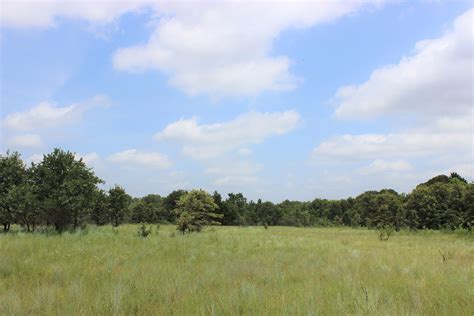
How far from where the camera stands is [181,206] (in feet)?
111

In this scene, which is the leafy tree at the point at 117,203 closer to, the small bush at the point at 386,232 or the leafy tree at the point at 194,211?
the leafy tree at the point at 194,211

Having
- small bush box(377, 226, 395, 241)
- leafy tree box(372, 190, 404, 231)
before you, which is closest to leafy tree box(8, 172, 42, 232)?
small bush box(377, 226, 395, 241)

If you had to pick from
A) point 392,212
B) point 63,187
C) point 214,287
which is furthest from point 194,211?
point 392,212

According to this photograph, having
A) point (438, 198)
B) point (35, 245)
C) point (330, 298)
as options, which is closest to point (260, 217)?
point (438, 198)

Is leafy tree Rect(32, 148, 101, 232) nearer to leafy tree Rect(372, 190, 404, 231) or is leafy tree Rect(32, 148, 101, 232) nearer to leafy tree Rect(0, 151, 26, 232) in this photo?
leafy tree Rect(0, 151, 26, 232)

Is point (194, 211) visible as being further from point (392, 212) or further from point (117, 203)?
point (392, 212)

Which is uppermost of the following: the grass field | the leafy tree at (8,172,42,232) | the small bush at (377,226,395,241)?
the leafy tree at (8,172,42,232)

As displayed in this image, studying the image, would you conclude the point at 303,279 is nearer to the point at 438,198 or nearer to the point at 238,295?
the point at 238,295

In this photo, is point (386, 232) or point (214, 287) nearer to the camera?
point (214, 287)

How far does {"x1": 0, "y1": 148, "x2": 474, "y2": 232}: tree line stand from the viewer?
67.1 ft

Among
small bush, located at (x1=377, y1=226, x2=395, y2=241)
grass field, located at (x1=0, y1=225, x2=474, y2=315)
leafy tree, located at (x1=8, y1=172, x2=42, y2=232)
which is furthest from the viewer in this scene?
small bush, located at (x1=377, y1=226, x2=395, y2=241)

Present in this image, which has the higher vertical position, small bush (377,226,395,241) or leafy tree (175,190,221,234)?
leafy tree (175,190,221,234)

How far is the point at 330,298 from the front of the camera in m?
6.36

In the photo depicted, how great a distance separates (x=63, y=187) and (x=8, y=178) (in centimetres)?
304
